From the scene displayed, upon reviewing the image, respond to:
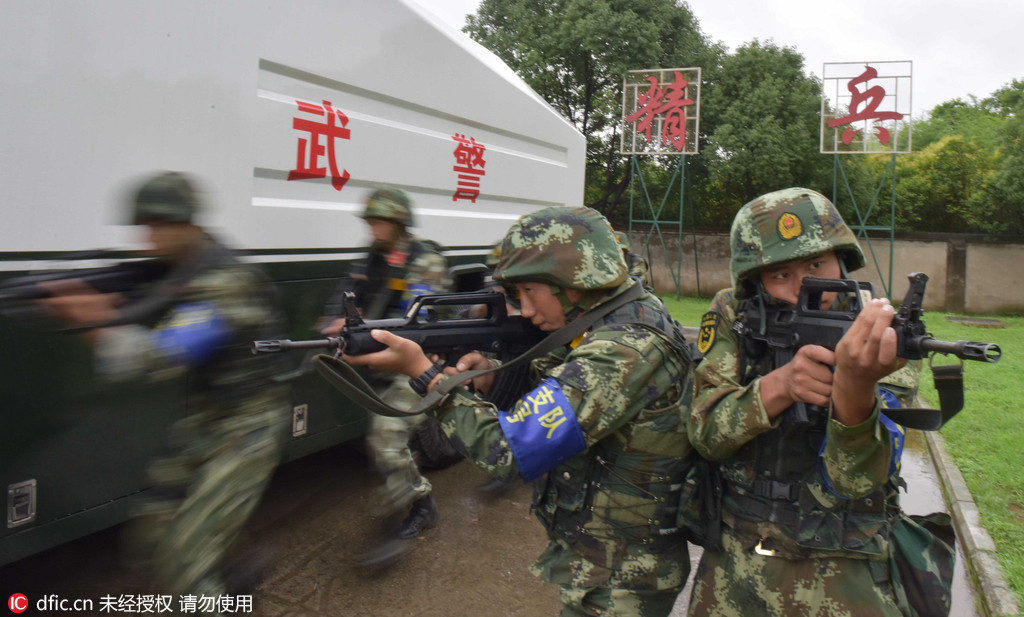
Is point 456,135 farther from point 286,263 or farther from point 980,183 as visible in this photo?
point 980,183

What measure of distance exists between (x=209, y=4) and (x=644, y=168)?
704 inches

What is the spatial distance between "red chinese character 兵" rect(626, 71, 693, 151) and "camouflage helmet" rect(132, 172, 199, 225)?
12689 millimetres

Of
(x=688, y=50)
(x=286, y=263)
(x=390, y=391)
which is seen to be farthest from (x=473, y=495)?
(x=688, y=50)

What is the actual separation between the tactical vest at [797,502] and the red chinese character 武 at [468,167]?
2777 millimetres

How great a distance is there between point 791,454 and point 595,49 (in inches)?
680

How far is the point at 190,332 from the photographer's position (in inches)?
84.0

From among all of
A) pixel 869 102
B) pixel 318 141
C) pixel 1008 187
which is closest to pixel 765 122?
pixel 869 102

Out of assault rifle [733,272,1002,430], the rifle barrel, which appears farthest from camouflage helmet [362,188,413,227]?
assault rifle [733,272,1002,430]

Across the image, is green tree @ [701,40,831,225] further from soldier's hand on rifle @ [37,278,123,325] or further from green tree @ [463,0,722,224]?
soldier's hand on rifle @ [37,278,123,325]

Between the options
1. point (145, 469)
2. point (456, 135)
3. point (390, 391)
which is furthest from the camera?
point (456, 135)

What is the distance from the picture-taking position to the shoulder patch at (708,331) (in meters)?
1.75

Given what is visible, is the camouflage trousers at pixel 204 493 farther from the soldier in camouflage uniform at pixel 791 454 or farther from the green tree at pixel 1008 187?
the green tree at pixel 1008 187

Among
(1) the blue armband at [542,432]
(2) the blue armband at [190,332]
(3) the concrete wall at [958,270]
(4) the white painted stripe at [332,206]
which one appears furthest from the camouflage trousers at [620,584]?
(3) the concrete wall at [958,270]

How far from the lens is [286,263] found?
3031 mm
